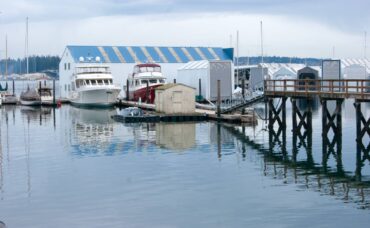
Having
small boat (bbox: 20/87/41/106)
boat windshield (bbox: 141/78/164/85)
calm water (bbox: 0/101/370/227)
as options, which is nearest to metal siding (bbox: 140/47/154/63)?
boat windshield (bbox: 141/78/164/85)

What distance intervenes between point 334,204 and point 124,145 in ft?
68.6

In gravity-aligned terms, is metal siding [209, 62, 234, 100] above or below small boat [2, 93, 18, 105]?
above

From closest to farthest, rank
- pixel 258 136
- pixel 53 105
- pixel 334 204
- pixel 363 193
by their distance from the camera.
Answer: pixel 334 204 < pixel 363 193 < pixel 258 136 < pixel 53 105

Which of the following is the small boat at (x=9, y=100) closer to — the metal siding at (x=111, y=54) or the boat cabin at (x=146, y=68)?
the metal siding at (x=111, y=54)

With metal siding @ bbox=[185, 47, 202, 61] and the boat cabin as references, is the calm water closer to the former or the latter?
the boat cabin

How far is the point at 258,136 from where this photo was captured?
159 feet

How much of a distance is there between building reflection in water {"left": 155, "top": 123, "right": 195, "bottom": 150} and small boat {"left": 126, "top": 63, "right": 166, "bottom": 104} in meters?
24.2

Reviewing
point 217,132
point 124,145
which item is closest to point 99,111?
point 217,132

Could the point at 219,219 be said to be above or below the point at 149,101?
below

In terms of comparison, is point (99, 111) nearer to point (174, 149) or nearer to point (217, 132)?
point (217, 132)

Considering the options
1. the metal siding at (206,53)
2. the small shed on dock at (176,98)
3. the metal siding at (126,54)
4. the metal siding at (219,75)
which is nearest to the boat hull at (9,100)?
the metal siding at (126,54)

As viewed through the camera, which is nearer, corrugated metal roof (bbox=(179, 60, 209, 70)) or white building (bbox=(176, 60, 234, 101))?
white building (bbox=(176, 60, 234, 101))

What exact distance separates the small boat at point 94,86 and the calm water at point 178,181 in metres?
32.4

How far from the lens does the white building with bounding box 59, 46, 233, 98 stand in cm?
9462
